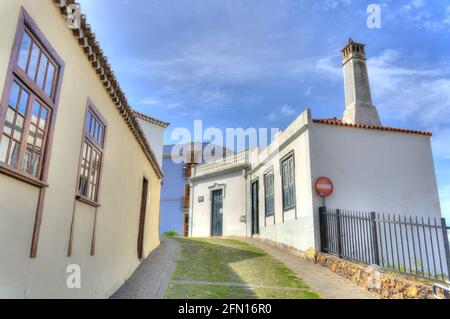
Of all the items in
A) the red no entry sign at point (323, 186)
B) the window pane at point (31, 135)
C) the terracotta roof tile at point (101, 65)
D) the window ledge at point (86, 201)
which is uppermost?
the terracotta roof tile at point (101, 65)

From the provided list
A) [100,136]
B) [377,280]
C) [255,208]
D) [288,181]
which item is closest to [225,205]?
[255,208]

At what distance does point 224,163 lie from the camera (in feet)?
66.2

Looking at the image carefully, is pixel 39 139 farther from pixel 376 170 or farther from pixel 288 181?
pixel 376 170

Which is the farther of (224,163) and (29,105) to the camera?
(224,163)

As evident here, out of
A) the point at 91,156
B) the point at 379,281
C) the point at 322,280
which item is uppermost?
the point at 91,156

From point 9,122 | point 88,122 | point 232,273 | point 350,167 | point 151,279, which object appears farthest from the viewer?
point 350,167

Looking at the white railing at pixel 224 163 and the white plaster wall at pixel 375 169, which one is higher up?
the white railing at pixel 224 163

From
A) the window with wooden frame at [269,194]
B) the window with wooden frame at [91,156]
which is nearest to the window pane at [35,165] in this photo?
the window with wooden frame at [91,156]

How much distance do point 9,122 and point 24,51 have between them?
0.74 meters

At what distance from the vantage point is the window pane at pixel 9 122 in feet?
10.7

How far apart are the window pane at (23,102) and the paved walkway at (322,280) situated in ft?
19.9
